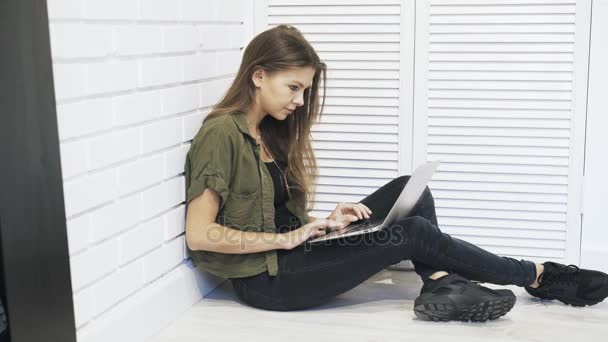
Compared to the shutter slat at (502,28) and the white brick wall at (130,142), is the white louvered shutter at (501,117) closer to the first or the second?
the shutter slat at (502,28)

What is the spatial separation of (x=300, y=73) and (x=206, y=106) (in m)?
0.33

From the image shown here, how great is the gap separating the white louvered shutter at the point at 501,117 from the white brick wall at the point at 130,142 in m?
0.69

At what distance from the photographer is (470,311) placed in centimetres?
210

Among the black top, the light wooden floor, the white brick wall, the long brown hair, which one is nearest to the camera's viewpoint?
the white brick wall

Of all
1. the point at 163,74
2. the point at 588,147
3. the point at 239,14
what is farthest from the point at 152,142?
the point at 588,147

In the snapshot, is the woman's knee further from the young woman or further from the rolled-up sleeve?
the rolled-up sleeve

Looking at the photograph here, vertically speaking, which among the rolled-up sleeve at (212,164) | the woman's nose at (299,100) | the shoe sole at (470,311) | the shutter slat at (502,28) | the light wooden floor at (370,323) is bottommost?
the light wooden floor at (370,323)

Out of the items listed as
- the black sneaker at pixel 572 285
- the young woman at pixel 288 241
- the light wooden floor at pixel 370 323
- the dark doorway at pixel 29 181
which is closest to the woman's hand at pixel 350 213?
the young woman at pixel 288 241

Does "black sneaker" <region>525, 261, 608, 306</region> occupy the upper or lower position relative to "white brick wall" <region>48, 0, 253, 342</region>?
lower

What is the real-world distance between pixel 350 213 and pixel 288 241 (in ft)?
0.79

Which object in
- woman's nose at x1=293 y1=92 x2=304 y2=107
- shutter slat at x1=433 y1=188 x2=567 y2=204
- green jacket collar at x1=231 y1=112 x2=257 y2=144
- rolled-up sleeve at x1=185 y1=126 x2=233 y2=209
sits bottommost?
shutter slat at x1=433 y1=188 x2=567 y2=204

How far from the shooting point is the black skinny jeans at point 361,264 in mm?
2158

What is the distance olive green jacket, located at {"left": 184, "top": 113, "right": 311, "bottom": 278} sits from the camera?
2119 mm

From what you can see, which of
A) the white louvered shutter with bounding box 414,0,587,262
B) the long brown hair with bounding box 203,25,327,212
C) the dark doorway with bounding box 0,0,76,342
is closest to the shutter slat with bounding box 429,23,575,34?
the white louvered shutter with bounding box 414,0,587,262
